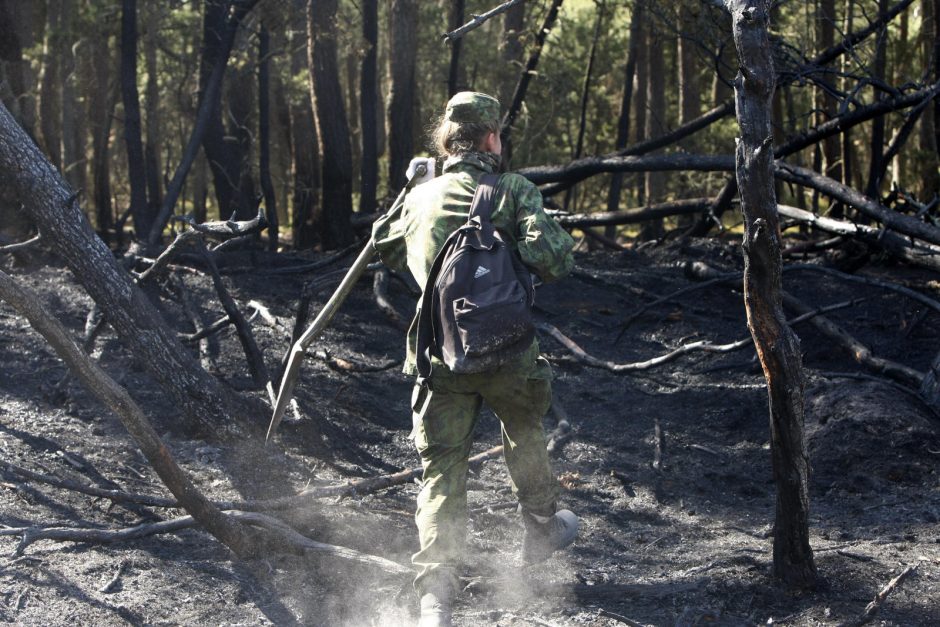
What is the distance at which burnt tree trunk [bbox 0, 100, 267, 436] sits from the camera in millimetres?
5098

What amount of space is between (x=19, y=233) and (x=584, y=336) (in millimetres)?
5275

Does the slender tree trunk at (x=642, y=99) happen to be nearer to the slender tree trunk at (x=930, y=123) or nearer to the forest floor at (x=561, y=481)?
the slender tree trunk at (x=930, y=123)

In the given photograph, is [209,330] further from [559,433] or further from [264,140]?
[264,140]

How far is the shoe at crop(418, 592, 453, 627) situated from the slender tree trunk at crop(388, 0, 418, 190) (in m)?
7.92

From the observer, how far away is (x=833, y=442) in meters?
5.65

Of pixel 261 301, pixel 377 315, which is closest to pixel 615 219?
pixel 377 315

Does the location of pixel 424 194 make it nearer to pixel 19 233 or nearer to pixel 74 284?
pixel 74 284

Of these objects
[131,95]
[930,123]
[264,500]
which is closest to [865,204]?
[264,500]

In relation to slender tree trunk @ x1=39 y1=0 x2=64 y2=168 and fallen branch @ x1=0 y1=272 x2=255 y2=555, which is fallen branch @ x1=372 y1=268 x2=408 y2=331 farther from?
slender tree trunk @ x1=39 y1=0 x2=64 y2=168

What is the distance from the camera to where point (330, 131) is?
36.0 feet

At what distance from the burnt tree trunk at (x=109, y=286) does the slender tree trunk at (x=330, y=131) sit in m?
5.54

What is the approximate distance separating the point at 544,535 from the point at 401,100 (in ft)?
29.1

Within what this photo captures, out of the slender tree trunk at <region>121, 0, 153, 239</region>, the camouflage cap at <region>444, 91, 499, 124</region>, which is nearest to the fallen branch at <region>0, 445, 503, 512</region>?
the camouflage cap at <region>444, 91, 499, 124</region>

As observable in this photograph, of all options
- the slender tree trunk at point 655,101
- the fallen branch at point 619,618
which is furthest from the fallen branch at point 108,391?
the slender tree trunk at point 655,101
